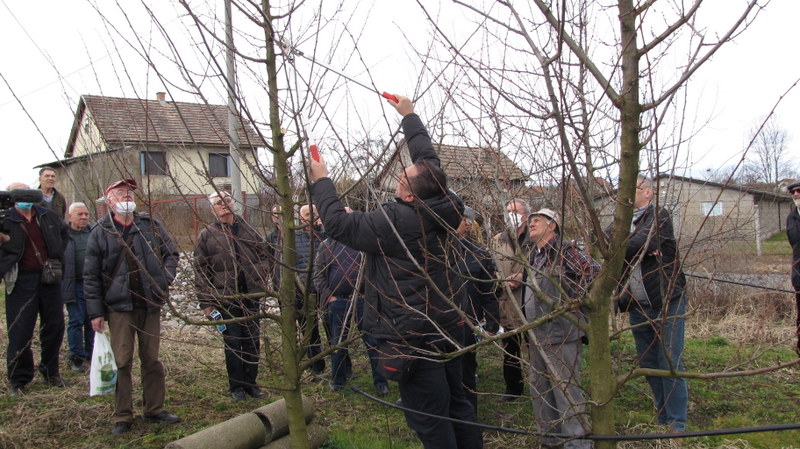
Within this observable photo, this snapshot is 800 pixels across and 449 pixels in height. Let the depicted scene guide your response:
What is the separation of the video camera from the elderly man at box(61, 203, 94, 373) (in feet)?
2.62

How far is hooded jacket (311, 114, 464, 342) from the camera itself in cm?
290

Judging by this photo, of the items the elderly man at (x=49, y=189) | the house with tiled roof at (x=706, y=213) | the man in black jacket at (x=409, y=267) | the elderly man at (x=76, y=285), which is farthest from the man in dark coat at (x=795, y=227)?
the elderly man at (x=49, y=189)

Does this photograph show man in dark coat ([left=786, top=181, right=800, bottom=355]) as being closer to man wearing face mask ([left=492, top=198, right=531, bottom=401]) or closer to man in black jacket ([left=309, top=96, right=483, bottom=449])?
man wearing face mask ([left=492, top=198, right=531, bottom=401])

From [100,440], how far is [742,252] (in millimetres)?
9880

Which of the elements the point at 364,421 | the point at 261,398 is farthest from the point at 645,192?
the point at 261,398

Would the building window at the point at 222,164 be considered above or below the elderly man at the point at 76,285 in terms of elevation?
above

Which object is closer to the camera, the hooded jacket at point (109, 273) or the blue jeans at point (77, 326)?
the hooded jacket at point (109, 273)

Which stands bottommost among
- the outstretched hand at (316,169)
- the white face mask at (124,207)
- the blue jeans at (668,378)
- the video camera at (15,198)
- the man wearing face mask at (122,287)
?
the blue jeans at (668,378)

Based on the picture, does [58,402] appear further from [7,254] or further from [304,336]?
[304,336]

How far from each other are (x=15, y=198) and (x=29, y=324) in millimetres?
1194

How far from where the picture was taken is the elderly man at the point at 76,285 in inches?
261

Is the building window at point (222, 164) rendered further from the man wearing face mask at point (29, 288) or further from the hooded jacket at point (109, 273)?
the man wearing face mask at point (29, 288)

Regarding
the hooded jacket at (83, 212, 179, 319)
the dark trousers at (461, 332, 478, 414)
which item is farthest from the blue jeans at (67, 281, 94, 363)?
the dark trousers at (461, 332, 478, 414)

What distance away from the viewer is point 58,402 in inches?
210
